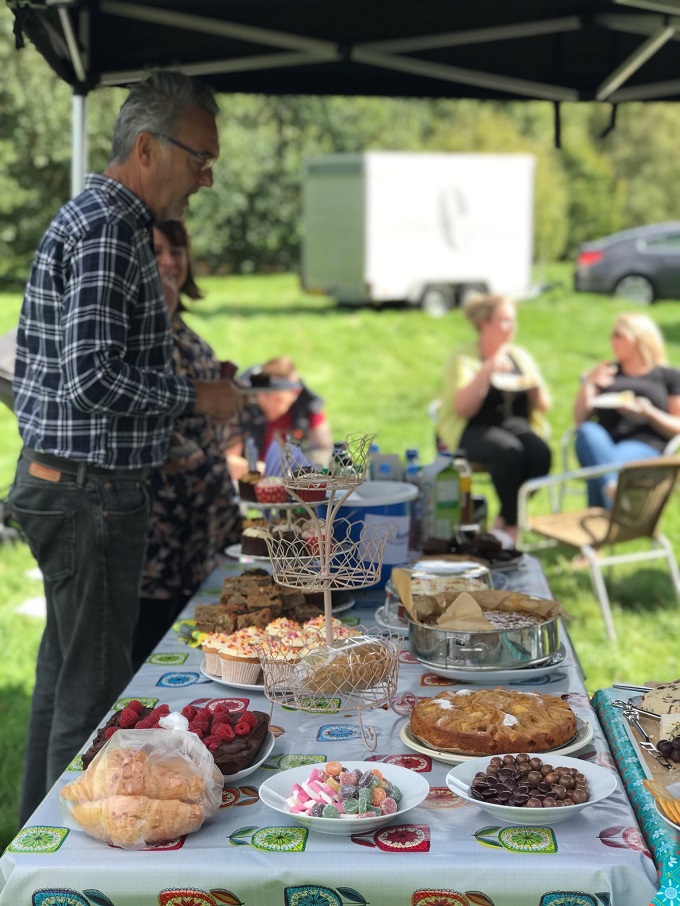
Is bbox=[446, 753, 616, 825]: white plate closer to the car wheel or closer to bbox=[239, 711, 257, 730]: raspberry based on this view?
bbox=[239, 711, 257, 730]: raspberry

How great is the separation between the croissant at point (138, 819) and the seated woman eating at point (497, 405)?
4759 mm

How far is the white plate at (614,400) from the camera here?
602cm

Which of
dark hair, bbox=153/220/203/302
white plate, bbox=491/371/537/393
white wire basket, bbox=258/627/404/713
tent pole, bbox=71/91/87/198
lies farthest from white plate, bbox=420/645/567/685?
white plate, bbox=491/371/537/393

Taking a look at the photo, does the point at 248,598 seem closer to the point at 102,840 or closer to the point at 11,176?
the point at 102,840

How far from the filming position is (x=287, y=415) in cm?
549

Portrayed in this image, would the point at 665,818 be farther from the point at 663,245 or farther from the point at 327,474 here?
the point at 663,245

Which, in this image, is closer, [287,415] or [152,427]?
[152,427]

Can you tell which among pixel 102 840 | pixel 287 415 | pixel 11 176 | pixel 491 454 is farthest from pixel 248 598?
pixel 11 176

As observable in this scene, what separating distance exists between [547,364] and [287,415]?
878cm

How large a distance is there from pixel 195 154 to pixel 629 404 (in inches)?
155

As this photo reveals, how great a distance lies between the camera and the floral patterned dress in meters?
3.13

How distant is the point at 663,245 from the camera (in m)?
16.5

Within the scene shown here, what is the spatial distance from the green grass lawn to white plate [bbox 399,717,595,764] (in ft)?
6.61

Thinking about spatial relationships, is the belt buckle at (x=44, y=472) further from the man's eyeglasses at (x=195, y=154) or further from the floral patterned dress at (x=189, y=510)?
the man's eyeglasses at (x=195, y=154)
